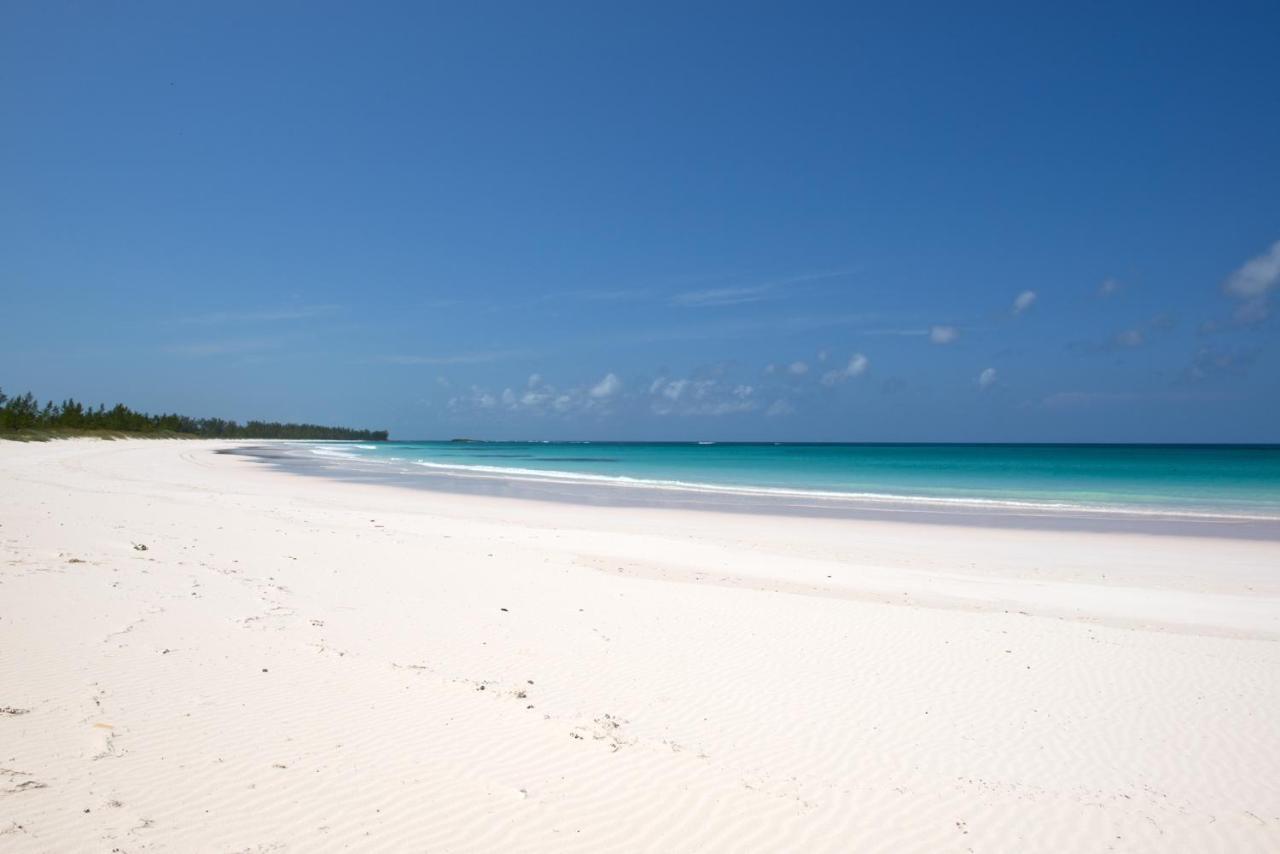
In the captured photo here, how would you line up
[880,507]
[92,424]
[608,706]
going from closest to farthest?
[608,706] → [880,507] → [92,424]

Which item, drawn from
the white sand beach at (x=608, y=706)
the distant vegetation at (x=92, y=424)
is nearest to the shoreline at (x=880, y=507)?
the white sand beach at (x=608, y=706)

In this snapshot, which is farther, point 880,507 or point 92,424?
point 92,424

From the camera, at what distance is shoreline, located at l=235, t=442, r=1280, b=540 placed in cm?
2208

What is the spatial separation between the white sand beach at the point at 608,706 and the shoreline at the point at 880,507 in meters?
10.2

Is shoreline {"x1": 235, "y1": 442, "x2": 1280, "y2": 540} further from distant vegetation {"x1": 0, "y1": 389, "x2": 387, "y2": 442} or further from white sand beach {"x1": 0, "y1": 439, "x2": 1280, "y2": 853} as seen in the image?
distant vegetation {"x1": 0, "y1": 389, "x2": 387, "y2": 442}

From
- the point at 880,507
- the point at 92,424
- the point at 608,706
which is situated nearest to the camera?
the point at 608,706

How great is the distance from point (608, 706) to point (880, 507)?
23.3 m

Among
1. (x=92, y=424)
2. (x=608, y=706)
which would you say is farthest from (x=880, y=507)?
(x=92, y=424)

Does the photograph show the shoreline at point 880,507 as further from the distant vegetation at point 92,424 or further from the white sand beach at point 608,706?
the distant vegetation at point 92,424

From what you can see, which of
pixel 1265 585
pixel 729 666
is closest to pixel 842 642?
pixel 729 666

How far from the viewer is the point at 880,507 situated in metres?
27.3

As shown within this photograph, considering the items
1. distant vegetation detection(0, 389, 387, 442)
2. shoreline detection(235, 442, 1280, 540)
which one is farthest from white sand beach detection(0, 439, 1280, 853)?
distant vegetation detection(0, 389, 387, 442)

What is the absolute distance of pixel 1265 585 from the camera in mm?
12820

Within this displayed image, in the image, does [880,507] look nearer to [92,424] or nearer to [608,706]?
[608,706]
